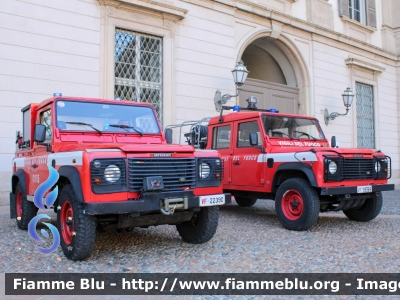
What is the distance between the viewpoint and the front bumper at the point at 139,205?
3943 mm

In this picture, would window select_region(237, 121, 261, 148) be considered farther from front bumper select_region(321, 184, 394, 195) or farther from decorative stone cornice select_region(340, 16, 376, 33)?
decorative stone cornice select_region(340, 16, 376, 33)

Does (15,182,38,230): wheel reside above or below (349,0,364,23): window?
below

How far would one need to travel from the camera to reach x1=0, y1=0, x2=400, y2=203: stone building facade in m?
9.30

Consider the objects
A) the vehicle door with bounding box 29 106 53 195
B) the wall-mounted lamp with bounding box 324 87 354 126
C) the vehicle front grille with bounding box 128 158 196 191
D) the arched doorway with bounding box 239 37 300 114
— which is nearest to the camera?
the vehicle front grille with bounding box 128 158 196 191

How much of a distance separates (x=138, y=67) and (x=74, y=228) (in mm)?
7441

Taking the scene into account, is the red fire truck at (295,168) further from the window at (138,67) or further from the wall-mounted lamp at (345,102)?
the wall-mounted lamp at (345,102)

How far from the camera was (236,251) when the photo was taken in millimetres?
4785

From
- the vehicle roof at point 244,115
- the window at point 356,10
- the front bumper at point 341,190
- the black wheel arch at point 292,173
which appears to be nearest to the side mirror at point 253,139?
the vehicle roof at point 244,115

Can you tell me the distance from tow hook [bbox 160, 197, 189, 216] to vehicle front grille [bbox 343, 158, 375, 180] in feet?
9.07

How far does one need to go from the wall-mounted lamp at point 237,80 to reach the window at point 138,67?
1733 mm

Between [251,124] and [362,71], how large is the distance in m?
11.9

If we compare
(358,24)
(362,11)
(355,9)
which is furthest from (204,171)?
(362,11)

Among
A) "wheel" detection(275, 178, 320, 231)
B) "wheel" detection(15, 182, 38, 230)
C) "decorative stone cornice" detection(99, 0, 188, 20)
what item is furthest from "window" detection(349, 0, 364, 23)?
"wheel" detection(15, 182, 38, 230)

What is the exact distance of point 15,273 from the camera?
3945 millimetres
